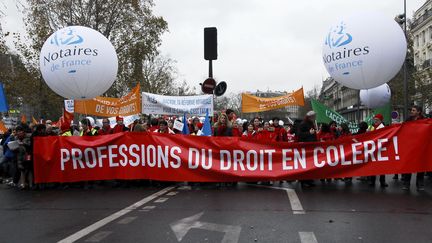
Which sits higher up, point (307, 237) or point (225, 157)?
point (225, 157)

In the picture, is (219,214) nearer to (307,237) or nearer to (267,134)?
(307,237)

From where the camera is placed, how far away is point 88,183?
10719mm

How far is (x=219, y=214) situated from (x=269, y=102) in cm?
1131

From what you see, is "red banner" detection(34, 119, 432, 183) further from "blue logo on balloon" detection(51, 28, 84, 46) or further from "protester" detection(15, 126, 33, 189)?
"blue logo on balloon" detection(51, 28, 84, 46)

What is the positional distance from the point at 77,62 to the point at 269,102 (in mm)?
9115

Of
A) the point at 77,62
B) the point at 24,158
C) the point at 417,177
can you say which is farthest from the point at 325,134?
the point at 24,158

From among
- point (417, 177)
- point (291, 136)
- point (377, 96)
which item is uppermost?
point (377, 96)

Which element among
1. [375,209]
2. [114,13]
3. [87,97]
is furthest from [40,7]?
[375,209]

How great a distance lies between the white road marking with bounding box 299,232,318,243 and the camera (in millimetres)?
5664

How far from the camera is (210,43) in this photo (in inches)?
546

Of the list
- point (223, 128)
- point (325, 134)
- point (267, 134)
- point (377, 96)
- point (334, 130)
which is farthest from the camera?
point (377, 96)

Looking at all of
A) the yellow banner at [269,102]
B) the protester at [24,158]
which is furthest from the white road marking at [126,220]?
the yellow banner at [269,102]

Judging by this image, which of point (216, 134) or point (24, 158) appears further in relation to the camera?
point (216, 134)

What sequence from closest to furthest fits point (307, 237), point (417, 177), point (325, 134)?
point (307, 237)
point (417, 177)
point (325, 134)
